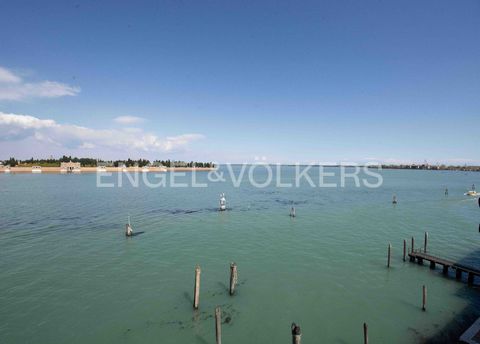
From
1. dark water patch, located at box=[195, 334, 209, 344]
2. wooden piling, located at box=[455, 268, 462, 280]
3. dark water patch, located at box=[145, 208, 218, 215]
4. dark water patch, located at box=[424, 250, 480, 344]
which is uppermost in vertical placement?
dark water patch, located at box=[145, 208, 218, 215]

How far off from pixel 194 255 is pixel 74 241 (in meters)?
14.6

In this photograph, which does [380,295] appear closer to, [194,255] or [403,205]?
[194,255]

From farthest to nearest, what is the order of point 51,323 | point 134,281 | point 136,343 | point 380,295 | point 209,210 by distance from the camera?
1. point 209,210
2. point 134,281
3. point 380,295
4. point 51,323
5. point 136,343

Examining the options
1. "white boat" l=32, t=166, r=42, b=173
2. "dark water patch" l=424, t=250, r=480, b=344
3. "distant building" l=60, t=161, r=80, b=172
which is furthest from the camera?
"distant building" l=60, t=161, r=80, b=172

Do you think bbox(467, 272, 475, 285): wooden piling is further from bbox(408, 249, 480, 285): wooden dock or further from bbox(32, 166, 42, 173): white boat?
bbox(32, 166, 42, 173): white boat

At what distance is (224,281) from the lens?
2019 centimetres

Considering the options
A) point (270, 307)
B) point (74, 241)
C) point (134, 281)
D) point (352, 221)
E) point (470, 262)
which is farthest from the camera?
point (352, 221)

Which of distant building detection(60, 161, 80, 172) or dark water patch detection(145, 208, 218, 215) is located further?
distant building detection(60, 161, 80, 172)

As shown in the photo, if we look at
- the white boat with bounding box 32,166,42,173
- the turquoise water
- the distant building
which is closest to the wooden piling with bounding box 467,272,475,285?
the turquoise water

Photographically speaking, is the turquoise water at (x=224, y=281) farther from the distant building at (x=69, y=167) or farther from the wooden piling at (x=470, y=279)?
the distant building at (x=69, y=167)

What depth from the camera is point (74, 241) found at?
29812 mm

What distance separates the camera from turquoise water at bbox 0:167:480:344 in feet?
48.1

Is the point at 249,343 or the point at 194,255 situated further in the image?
the point at 194,255

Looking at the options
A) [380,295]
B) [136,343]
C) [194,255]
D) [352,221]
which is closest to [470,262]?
[380,295]
